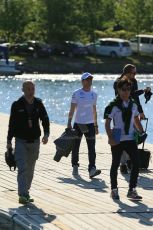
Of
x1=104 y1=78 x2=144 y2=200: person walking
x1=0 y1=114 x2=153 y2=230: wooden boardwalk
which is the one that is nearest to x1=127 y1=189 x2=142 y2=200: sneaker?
x1=104 y1=78 x2=144 y2=200: person walking

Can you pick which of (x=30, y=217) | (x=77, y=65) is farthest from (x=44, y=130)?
(x=77, y=65)

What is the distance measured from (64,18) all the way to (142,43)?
9.14 metres

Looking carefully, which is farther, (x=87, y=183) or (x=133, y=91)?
(x=133, y=91)

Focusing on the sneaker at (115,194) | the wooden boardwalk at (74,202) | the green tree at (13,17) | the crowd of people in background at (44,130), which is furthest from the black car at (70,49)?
the sneaker at (115,194)

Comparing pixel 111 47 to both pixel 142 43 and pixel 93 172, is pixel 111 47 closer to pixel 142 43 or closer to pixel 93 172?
pixel 142 43

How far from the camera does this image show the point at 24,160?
9.61 meters

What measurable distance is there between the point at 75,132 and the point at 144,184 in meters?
1.53

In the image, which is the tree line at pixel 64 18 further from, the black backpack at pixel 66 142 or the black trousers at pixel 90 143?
the black trousers at pixel 90 143

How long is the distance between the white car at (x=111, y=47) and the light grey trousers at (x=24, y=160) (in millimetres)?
63644

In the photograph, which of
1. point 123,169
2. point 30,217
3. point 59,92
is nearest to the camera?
point 30,217

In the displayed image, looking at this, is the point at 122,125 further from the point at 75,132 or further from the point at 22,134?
the point at 75,132

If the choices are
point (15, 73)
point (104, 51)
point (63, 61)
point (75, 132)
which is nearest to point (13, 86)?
point (15, 73)

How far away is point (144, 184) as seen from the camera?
1142 cm

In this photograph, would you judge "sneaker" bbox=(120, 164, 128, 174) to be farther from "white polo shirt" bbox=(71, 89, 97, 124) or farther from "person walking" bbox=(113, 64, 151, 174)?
"white polo shirt" bbox=(71, 89, 97, 124)
